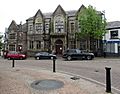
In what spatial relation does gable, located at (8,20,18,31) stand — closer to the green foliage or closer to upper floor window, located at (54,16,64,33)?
upper floor window, located at (54,16,64,33)

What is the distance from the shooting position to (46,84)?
11.1m

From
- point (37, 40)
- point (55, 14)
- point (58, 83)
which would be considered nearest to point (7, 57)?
point (37, 40)

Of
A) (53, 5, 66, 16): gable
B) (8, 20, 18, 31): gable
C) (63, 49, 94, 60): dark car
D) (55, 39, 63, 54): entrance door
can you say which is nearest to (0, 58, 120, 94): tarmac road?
(63, 49, 94, 60): dark car

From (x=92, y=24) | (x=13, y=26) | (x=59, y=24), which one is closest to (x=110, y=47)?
(x=92, y=24)

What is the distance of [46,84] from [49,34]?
34.2m

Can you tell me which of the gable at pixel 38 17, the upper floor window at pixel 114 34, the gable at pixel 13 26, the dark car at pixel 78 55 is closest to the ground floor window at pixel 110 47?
the upper floor window at pixel 114 34

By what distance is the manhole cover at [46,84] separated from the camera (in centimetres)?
1038

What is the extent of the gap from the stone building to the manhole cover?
104 ft

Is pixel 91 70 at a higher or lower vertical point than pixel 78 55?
lower

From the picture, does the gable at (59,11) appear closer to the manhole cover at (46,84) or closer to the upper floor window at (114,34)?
the upper floor window at (114,34)

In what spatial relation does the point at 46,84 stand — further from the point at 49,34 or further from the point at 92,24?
the point at 49,34

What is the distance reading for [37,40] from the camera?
46000mm

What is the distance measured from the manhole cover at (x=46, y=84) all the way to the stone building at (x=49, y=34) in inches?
1249

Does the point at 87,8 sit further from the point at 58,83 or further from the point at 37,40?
the point at 58,83
